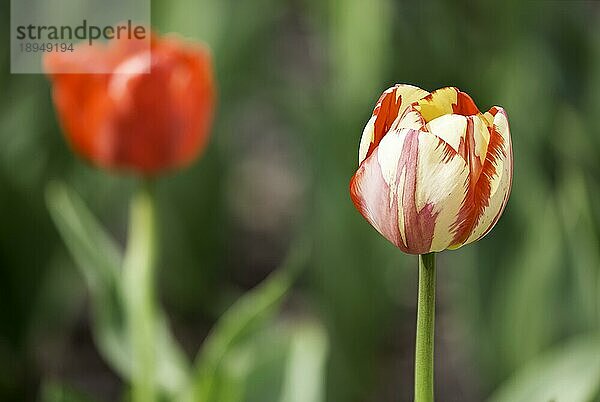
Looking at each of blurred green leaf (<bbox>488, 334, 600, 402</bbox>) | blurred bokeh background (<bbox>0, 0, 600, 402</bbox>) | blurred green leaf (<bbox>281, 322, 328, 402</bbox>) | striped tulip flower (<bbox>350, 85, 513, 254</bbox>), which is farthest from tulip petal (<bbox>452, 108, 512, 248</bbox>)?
blurred bokeh background (<bbox>0, 0, 600, 402</bbox>)

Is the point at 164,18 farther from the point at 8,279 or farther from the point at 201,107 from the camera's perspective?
the point at 201,107

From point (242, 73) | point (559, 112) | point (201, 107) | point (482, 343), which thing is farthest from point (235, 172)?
point (201, 107)

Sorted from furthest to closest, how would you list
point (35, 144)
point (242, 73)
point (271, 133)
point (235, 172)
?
point (271, 133), point (235, 172), point (242, 73), point (35, 144)

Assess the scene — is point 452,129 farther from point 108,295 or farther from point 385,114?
point 108,295

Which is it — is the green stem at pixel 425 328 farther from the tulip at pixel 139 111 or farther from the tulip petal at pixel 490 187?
the tulip at pixel 139 111

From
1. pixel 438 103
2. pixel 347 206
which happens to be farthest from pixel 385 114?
pixel 347 206

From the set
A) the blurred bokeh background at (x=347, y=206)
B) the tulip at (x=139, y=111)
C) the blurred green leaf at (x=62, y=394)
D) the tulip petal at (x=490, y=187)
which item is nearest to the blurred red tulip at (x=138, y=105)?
the tulip at (x=139, y=111)
